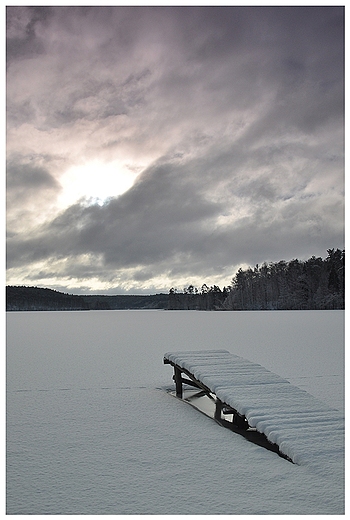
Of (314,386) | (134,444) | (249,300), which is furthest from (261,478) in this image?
(249,300)

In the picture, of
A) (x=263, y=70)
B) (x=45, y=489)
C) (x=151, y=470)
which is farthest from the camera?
(x=263, y=70)

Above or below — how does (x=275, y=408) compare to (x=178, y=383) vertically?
above

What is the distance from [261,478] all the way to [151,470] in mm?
827

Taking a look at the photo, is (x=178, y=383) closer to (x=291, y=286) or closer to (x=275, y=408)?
(x=275, y=408)

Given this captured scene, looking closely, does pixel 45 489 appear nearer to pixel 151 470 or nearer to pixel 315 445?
pixel 151 470

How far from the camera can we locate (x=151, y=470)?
3795mm

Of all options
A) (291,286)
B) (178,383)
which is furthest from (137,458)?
(291,286)

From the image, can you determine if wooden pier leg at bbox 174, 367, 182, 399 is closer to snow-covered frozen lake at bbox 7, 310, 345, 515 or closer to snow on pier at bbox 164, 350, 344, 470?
snow on pier at bbox 164, 350, 344, 470

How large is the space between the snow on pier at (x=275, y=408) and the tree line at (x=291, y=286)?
204 feet

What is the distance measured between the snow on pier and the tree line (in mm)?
62260

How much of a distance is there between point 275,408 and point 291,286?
76.9 meters

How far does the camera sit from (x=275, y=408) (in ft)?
15.7

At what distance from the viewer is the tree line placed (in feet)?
242

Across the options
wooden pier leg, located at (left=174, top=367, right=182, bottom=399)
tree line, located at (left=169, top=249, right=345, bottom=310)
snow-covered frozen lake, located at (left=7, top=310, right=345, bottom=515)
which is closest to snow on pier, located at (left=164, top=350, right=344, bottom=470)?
wooden pier leg, located at (left=174, top=367, right=182, bottom=399)
